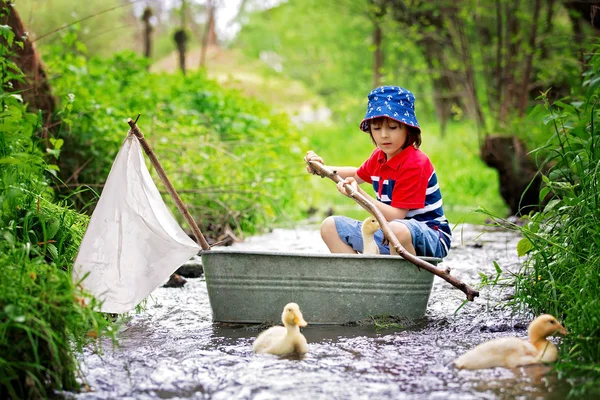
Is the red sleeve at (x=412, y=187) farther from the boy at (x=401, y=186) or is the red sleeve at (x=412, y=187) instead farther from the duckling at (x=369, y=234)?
the duckling at (x=369, y=234)

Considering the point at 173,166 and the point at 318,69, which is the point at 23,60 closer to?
the point at 173,166

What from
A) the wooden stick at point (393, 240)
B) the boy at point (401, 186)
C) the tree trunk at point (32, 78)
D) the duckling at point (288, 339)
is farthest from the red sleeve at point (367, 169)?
the tree trunk at point (32, 78)

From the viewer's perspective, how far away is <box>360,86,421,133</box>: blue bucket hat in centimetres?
426

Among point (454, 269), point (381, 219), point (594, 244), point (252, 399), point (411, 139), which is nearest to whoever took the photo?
point (252, 399)

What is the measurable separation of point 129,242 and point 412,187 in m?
1.65

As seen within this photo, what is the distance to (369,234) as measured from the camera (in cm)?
412

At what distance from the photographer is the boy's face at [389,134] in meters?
4.36

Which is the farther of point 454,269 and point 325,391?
point 454,269

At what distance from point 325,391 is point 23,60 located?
13.5 feet

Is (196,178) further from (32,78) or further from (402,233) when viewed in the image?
(402,233)

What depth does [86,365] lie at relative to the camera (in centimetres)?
300

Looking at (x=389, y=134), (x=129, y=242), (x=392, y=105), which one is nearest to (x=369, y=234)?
(x=389, y=134)

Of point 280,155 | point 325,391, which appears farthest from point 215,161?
point 325,391

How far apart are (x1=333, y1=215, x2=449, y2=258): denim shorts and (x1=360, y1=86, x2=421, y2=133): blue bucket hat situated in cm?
62
